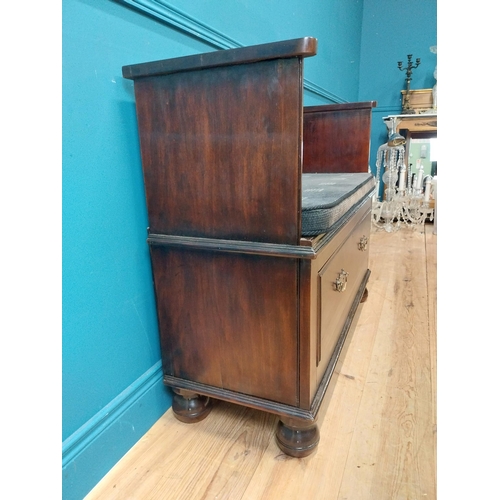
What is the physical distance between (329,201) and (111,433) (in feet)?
2.24

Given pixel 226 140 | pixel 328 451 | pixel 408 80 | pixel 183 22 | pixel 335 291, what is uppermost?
pixel 408 80

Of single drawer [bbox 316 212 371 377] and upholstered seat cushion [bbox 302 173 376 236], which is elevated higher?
upholstered seat cushion [bbox 302 173 376 236]

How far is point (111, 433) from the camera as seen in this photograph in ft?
2.70

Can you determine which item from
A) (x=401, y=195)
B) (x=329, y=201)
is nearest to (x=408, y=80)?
(x=401, y=195)

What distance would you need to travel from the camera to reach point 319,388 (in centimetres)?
87

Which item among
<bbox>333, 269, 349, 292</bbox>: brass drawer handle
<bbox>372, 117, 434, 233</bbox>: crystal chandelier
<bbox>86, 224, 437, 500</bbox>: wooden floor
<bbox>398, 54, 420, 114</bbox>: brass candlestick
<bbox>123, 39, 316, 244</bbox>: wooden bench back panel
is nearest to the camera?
<bbox>123, 39, 316, 244</bbox>: wooden bench back panel

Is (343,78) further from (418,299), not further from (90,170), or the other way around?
(90,170)

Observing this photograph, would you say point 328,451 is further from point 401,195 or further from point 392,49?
point 392,49

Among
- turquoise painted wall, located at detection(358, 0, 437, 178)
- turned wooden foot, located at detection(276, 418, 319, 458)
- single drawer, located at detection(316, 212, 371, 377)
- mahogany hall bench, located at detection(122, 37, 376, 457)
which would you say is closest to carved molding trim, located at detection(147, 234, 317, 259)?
mahogany hall bench, located at detection(122, 37, 376, 457)

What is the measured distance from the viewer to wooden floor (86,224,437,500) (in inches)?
30.0

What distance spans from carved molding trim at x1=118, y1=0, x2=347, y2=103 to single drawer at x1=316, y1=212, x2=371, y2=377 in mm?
671

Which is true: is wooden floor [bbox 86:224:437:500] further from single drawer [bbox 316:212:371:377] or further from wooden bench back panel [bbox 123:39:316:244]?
wooden bench back panel [bbox 123:39:316:244]

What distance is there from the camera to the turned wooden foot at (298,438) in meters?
0.83
